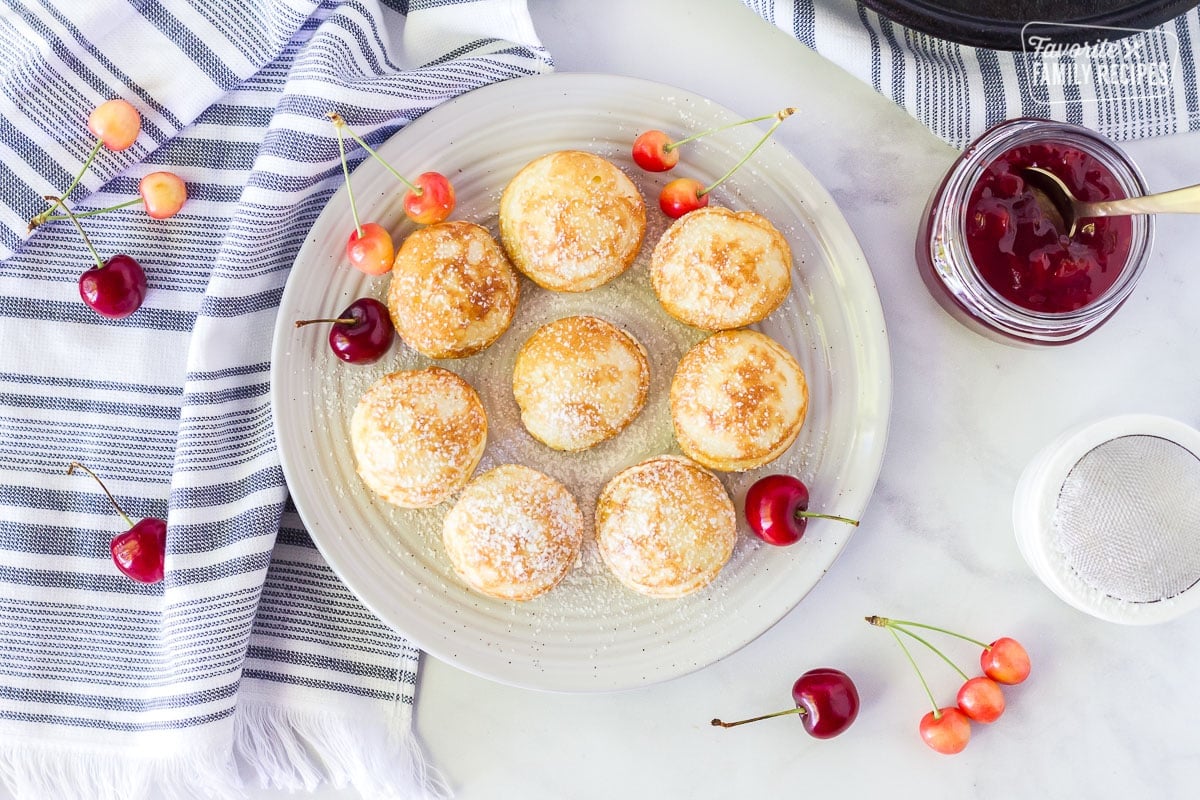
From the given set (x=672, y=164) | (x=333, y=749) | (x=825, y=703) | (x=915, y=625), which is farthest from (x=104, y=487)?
(x=915, y=625)

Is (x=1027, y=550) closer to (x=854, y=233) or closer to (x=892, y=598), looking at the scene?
(x=892, y=598)

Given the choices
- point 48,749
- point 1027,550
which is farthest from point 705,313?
point 48,749

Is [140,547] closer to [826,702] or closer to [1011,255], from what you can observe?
[826,702]

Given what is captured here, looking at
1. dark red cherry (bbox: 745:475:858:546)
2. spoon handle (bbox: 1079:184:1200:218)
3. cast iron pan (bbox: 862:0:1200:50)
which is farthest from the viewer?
dark red cherry (bbox: 745:475:858:546)

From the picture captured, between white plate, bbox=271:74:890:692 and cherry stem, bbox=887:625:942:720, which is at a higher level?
white plate, bbox=271:74:890:692

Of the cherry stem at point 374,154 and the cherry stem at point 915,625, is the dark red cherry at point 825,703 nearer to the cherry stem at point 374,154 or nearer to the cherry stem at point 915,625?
the cherry stem at point 915,625

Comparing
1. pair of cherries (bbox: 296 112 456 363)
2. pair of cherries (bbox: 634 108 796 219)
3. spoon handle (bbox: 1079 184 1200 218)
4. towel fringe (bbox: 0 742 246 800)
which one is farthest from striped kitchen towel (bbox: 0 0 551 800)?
spoon handle (bbox: 1079 184 1200 218)

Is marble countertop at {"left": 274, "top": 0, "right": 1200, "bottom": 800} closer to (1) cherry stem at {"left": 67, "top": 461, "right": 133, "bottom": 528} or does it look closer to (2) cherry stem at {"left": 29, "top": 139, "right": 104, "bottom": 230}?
(1) cherry stem at {"left": 67, "top": 461, "right": 133, "bottom": 528}
